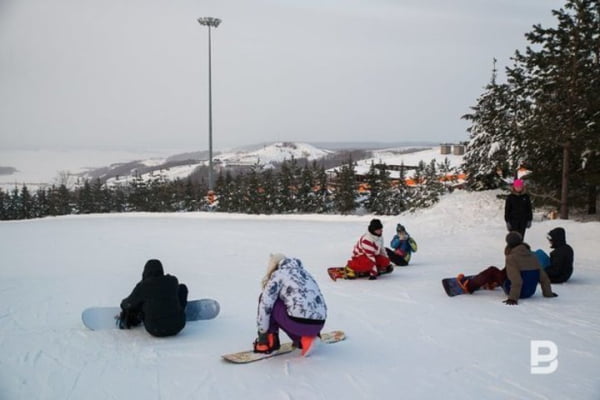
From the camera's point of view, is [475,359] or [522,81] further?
[522,81]

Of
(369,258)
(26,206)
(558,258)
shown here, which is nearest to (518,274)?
(558,258)

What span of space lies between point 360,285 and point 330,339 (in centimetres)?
327

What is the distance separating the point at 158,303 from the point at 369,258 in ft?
15.7

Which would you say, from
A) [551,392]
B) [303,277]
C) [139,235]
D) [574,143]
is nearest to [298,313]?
[303,277]

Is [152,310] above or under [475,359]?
above

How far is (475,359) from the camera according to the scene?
4.85 m

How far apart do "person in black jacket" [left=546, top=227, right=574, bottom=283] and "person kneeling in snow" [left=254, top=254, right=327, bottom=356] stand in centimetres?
529

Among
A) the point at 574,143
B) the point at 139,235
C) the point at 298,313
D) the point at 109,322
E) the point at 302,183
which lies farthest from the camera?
the point at 302,183

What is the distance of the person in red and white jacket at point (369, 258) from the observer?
8.84 meters

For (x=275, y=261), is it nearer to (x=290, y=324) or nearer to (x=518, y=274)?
(x=290, y=324)

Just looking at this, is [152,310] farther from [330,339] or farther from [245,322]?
[330,339]

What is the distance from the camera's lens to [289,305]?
4.63 meters

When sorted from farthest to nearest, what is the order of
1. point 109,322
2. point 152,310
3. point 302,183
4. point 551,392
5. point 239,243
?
point 302,183 → point 239,243 → point 109,322 → point 152,310 → point 551,392

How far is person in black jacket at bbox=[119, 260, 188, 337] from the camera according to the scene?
17.4 feet
